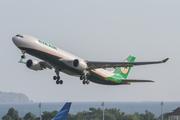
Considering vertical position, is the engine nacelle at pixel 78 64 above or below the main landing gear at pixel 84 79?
above

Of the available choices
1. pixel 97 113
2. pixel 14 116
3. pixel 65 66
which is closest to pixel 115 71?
pixel 65 66

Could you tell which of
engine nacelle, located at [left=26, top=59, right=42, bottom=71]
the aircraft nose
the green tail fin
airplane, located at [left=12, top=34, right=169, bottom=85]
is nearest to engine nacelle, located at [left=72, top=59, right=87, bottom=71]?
airplane, located at [left=12, top=34, right=169, bottom=85]

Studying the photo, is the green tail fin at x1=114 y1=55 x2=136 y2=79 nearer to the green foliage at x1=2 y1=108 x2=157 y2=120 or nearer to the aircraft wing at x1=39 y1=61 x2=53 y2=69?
the aircraft wing at x1=39 y1=61 x2=53 y2=69

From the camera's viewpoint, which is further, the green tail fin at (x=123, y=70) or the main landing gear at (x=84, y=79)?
the green tail fin at (x=123, y=70)

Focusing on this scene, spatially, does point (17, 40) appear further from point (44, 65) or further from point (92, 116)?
point (92, 116)

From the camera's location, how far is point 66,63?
40719mm

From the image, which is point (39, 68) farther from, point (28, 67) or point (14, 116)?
point (14, 116)

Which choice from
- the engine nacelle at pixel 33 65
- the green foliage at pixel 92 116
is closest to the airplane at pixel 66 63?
the engine nacelle at pixel 33 65

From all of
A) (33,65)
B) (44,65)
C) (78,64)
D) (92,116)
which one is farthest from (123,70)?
(92,116)

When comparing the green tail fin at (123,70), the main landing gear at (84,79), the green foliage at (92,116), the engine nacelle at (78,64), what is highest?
the green tail fin at (123,70)

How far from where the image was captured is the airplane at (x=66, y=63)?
38281 mm

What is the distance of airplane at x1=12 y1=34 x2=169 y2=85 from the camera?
126 feet

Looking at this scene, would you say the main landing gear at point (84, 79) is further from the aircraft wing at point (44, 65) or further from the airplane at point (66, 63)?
the aircraft wing at point (44, 65)

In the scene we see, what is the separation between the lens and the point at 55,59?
40.0 m
